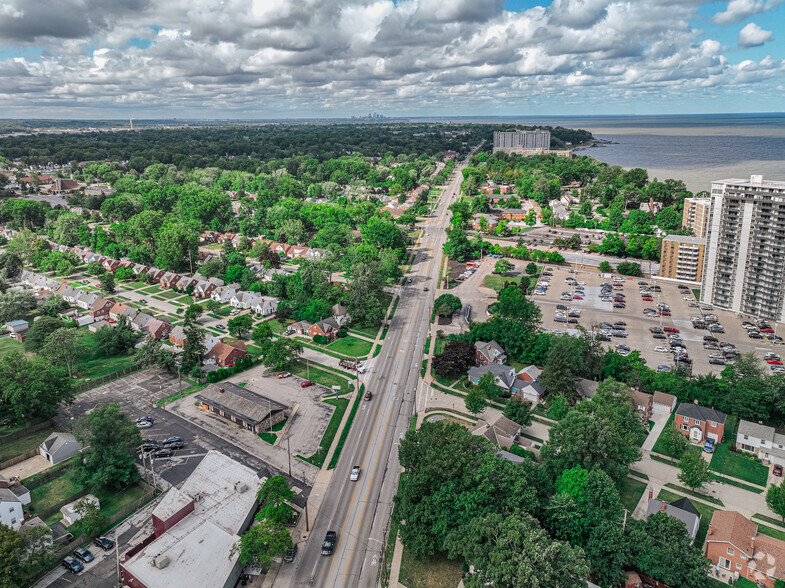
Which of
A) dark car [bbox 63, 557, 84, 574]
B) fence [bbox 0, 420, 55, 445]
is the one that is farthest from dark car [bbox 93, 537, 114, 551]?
fence [bbox 0, 420, 55, 445]

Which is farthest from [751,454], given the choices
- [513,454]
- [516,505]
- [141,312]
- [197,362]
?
[141,312]

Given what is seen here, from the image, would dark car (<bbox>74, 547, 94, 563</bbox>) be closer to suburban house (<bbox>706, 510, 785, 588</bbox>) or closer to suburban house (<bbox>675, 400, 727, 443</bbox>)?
suburban house (<bbox>706, 510, 785, 588</bbox>)

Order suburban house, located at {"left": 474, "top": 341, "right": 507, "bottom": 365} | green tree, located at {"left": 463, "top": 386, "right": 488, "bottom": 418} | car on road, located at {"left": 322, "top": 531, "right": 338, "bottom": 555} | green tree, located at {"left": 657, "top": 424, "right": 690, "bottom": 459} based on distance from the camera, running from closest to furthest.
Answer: car on road, located at {"left": 322, "top": 531, "right": 338, "bottom": 555}, green tree, located at {"left": 657, "top": 424, "right": 690, "bottom": 459}, green tree, located at {"left": 463, "top": 386, "right": 488, "bottom": 418}, suburban house, located at {"left": 474, "top": 341, "right": 507, "bottom": 365}

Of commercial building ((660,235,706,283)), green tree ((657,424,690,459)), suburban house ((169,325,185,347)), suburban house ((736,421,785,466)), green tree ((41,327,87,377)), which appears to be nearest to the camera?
suburban house ((736,421,785,466))

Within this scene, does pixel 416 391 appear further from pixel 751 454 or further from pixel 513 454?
pixel 751 454

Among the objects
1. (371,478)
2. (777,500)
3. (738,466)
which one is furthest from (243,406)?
(738,466)

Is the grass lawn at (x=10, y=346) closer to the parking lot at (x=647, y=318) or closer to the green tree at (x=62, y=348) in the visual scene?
the green tree at (x=62, y=348)
